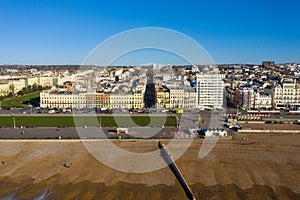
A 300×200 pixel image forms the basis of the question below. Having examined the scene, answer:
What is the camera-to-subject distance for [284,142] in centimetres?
1101

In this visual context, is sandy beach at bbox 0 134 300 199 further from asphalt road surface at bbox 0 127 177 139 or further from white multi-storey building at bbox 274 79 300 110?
white multi-storey building at bbox 274 79 300 110

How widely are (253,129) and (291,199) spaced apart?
6690 mm

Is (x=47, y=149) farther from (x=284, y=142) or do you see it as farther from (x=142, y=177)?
(x=284, y=142)

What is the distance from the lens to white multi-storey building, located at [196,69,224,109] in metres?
18.6

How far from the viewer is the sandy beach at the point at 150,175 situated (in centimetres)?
676

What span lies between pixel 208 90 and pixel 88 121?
8.39 meters

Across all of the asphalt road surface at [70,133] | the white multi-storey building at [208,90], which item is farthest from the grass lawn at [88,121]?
the white multi-storey building at [208,90]

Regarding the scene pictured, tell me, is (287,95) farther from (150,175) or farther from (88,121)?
(150,175)

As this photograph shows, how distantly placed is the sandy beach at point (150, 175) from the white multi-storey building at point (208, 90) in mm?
8527

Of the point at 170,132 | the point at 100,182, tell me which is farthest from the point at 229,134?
the point at 100,182

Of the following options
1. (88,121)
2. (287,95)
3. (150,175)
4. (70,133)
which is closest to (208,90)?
(287,95)

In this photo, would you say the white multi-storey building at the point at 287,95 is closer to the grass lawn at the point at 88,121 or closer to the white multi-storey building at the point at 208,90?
the white multi-storey building at the point at 208,90

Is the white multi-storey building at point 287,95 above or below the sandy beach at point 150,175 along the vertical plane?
above

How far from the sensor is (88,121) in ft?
47.8
